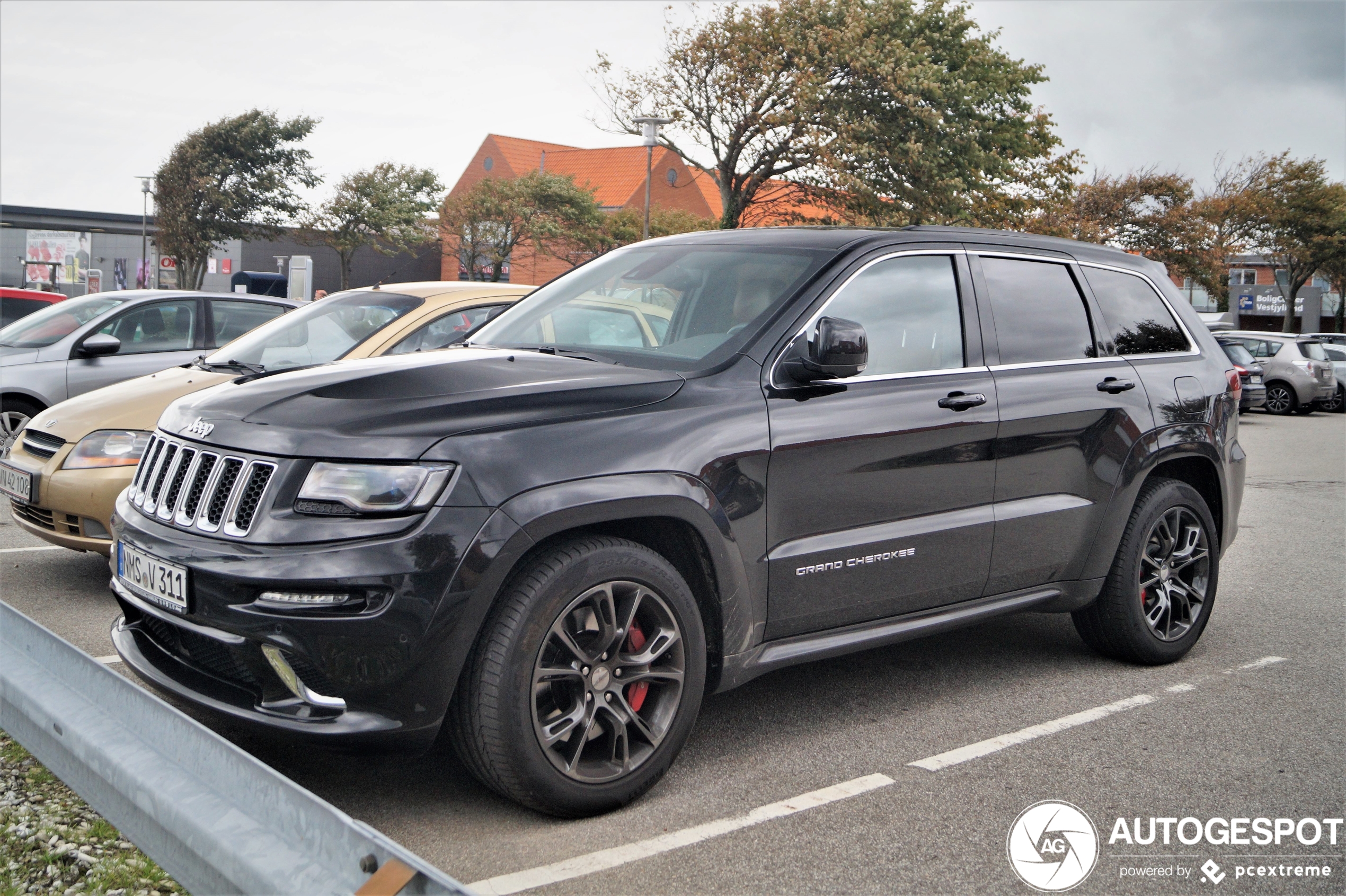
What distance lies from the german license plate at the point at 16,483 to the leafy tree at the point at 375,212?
177ft

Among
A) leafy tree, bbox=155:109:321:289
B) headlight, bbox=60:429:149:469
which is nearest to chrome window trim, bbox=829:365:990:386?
headlight, bbox=60:429:149:469

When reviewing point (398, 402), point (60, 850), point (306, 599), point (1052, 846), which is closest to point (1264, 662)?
point (1052, 846)

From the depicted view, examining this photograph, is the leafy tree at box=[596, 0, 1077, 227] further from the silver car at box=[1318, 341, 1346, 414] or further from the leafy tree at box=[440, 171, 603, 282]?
the leafy tree at box=[440, 171, 603, 282]

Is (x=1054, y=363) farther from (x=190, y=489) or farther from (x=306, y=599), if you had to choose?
(x=190, y=489)

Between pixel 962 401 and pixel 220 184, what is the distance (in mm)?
50404

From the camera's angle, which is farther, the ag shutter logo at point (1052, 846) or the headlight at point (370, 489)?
the ag shutter logo at point (1052, 846)

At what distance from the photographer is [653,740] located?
3.63m

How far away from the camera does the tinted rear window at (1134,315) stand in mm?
5336

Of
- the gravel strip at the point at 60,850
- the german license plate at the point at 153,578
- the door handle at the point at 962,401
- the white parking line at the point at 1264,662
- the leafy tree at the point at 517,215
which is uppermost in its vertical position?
the leafy tree at the point at 517,215

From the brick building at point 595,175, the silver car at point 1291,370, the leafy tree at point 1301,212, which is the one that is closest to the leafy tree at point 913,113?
the silver car at point 1291,370

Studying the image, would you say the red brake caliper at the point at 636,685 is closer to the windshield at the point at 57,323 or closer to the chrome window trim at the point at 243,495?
the chrome window trim at the point at 243,495

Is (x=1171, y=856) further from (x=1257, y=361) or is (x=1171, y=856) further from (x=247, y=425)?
(x=1257, y=361)

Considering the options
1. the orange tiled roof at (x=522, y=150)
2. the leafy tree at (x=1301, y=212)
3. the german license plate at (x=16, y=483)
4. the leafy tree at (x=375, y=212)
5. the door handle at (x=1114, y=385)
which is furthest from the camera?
the orange tiled roof at (x=522, y=150)

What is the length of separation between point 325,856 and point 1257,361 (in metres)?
26.9
